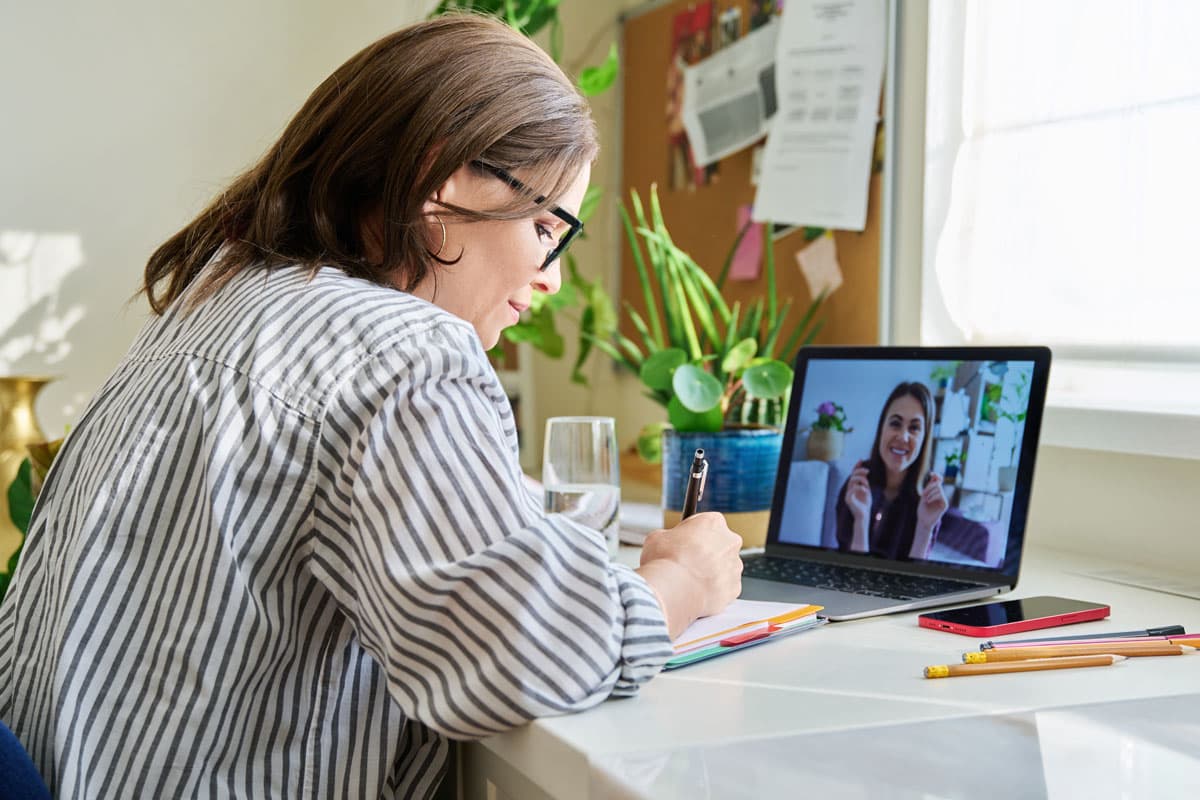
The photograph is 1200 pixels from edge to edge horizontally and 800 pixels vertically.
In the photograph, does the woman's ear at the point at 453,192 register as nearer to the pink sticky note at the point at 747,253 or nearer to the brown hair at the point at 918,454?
the brown hair at the point at 918,454

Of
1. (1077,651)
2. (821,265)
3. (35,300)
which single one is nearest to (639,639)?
(1077,651)

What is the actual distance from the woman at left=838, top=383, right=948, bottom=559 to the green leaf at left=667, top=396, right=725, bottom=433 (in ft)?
0.70

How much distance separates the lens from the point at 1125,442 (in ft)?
3.87

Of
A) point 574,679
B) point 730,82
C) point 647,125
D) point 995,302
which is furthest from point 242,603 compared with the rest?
point 647,125

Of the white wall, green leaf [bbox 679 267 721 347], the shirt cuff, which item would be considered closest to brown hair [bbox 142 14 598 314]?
the shirt cuff

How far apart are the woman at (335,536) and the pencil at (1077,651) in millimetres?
189

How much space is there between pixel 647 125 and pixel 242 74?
75cm

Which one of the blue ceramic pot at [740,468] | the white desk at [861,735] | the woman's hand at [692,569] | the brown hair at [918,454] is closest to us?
the white desk at [861,735]

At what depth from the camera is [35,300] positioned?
1920 millimetres

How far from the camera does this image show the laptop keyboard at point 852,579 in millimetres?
997

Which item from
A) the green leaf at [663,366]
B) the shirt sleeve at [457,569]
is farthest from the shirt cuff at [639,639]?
the green leaf at [663,366]

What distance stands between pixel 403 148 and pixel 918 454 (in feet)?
1.93

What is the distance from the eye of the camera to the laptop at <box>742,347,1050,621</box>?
1.03 meters

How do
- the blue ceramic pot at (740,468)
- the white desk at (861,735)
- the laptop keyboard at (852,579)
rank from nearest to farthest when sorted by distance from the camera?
the white desk at (861,735) → the laptop keyboard at (852,579) → the blue ceramic pot at (740,468)
